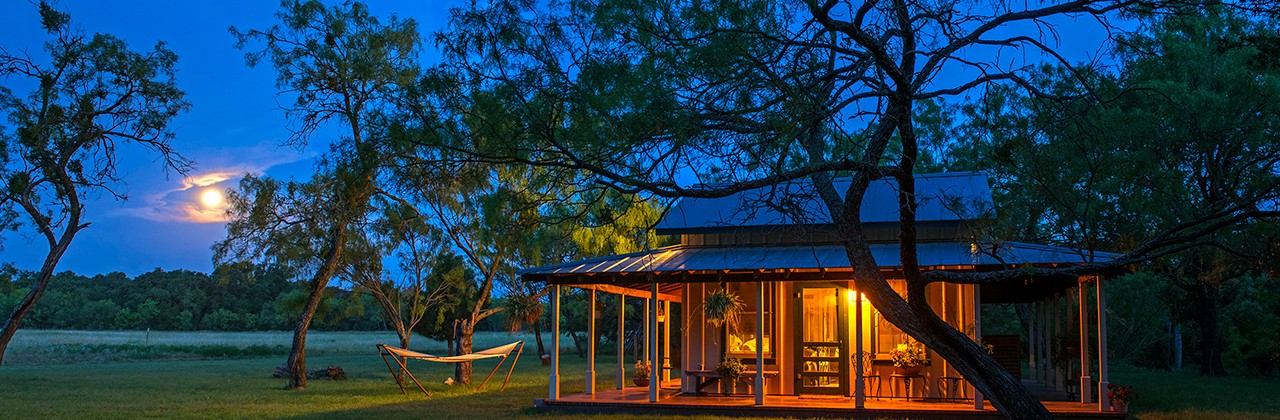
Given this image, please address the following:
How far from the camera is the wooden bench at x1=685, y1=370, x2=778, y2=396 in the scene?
520 inches

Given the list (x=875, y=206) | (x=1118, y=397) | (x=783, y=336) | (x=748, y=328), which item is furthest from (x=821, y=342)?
(x=1118, y=397)

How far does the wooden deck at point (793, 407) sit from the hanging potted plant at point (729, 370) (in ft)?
0.76

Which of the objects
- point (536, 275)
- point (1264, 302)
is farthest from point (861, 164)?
point (1264, 302)

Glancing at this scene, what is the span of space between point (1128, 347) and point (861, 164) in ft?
85.3

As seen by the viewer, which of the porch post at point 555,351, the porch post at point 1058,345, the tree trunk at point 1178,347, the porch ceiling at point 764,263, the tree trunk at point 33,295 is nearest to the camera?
the porch ceiling at point 764,263

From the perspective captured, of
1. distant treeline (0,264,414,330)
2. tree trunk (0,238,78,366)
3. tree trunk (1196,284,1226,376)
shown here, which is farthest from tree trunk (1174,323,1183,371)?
distant treeline (0,264,414,330)

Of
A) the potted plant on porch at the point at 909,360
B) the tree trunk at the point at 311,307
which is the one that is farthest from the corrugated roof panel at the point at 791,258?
the tree trunk at the point at 311,307

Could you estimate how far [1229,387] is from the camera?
18.9 m

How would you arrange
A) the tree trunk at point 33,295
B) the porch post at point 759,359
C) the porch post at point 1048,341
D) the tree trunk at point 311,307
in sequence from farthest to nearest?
1. the tree trunk at point 311,307
2. the tree trunk at point 33,295
3. the porch post at point 1048,341
4. the porch post at point 759,359

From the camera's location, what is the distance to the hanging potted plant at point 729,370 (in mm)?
13289

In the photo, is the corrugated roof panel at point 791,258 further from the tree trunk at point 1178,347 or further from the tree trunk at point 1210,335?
the tree trunk at point 1178,347

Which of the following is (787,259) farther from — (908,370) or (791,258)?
(908,370)

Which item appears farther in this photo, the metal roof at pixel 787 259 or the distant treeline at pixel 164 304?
the distant treeline at pixel 164 304

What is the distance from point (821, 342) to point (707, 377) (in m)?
1.72
